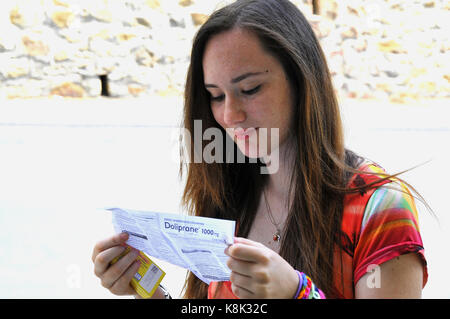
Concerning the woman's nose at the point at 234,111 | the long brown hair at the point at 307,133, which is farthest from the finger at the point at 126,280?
the woman's nose at the point at 234,111

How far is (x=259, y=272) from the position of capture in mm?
902

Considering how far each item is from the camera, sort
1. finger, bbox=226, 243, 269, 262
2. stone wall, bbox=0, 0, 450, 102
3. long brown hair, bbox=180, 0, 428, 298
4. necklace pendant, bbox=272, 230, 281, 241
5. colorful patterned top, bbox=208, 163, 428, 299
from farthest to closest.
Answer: stone wall, bbox=0, 0, 450, 102 < necklace pendant, bbox=272, 230, 281, 241 < long brown hair, bbox=180, 0, 428, 298 < colorful patterned top, bbox=208, 163, 428, 299 < finger, bbox=226, 243, 269, 262

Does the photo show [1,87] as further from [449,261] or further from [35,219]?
[449,261]

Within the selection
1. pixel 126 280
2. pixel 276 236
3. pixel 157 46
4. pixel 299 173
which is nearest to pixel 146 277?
pixel 126 280

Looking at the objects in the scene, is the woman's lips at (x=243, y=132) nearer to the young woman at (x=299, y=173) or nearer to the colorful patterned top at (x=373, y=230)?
the young woman at (x=299, y=173)

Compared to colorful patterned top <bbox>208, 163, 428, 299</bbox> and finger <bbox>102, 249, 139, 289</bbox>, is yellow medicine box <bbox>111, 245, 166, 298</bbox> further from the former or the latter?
colorful patterned top <bbox>208, 163, 428, 299</bbox>

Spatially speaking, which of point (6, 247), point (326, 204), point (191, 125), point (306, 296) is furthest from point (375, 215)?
point (6, 247)

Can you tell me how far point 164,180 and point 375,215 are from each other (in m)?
3.38

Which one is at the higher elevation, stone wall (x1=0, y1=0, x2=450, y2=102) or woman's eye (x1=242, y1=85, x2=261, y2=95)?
stone wall (x1=0, y1=0, x2=450, y2=102)

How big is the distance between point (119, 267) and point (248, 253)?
40cm

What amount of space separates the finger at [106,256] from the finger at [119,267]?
0.01 metres

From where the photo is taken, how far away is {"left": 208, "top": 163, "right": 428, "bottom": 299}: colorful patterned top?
3.32 ft

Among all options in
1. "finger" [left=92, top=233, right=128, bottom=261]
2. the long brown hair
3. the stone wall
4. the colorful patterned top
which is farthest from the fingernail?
the stone wall

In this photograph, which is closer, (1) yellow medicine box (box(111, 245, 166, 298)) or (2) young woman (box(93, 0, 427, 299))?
(2) young woman (box(93, 0, 427, 299))
